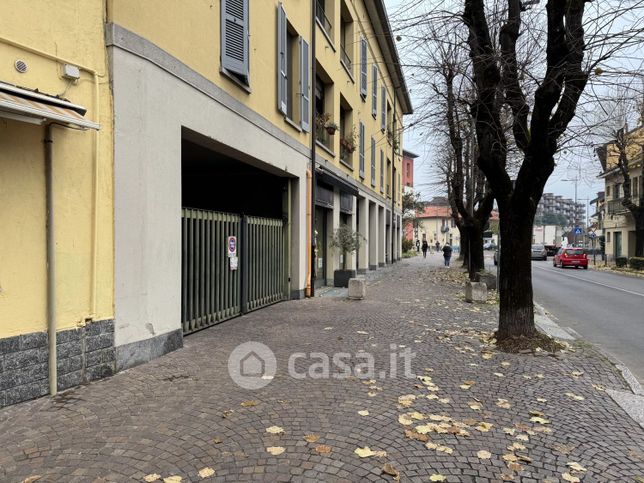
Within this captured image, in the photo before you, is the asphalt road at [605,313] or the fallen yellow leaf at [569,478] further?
the asphalt road at [605,313]

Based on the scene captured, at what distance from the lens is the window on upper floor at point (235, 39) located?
7621 mm

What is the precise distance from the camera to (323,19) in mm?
14695

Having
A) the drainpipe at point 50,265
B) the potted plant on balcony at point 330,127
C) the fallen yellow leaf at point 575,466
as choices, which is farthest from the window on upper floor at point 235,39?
the fallen yellow leaf at point 575,466

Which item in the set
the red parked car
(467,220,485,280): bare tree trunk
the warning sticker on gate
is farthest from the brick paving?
the red parked car

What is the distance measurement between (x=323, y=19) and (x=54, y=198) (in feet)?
40.9

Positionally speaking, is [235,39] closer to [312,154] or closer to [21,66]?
[21,66]

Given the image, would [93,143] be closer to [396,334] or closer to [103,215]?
[103,215]

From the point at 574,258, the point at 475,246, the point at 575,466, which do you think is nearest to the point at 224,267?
the point at 575,466

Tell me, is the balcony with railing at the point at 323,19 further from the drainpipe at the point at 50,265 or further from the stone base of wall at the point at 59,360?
the stone base of wall at the point at 59,360

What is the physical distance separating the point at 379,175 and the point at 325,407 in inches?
861

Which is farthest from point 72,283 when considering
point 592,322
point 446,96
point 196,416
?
point 592,322

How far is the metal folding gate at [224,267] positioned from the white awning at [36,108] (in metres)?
2.78

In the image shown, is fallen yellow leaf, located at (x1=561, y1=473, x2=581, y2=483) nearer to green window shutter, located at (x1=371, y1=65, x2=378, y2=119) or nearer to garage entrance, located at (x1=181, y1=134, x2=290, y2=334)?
garage entrance, located at (x1=181, y1=134, x2=290, y2=334)

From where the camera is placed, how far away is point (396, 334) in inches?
294
